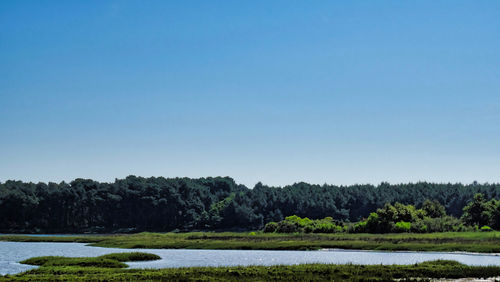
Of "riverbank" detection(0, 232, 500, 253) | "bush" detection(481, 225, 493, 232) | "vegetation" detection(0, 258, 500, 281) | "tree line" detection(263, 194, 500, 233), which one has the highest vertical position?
"tree line" detection(263, 194, 500, 233)

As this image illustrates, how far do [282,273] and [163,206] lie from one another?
131 m

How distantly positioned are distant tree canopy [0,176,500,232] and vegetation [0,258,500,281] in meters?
117

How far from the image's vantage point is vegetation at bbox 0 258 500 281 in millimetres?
43656

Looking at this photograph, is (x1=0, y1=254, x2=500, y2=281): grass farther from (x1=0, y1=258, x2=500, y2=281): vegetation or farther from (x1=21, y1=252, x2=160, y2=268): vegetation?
(x1=21, y1=252, x2=160, y2=268): vegetation

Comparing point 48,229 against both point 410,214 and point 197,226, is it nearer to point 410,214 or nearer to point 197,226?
point 197,226

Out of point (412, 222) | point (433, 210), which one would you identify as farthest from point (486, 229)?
point (433, 210)

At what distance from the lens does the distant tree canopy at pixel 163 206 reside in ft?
550

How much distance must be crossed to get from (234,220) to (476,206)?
78.9 metres

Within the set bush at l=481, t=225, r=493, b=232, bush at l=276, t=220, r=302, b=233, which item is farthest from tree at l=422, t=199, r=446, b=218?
bush at l=276, t=220, r=302, b=233

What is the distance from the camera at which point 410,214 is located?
109812 mm

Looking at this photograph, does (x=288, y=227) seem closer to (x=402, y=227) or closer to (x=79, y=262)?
(x=402, y=227)

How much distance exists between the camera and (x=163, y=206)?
17375 centimetres

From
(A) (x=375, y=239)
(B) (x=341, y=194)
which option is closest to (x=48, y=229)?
(B) (x=341, y=194)

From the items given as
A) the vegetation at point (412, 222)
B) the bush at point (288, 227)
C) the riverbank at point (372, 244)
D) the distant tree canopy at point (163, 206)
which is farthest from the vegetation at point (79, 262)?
the distant tree canopy at point (163, 206)
